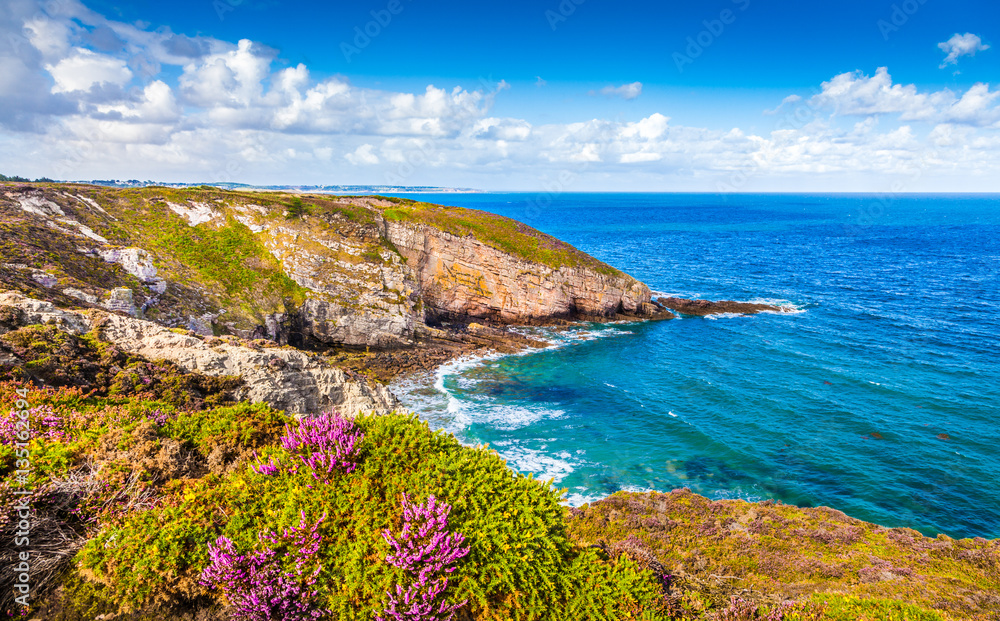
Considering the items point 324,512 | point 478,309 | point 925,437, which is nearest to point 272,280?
point 478,309

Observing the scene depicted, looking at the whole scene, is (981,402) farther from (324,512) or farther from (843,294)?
(324,512)

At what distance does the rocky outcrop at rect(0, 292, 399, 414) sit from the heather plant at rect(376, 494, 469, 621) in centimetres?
1043

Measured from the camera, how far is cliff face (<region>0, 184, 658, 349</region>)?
1494 inches

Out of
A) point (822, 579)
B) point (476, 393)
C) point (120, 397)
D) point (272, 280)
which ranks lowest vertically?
point (476, 393)

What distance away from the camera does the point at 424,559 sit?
695 cm

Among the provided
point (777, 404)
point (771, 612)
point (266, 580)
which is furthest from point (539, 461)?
point (266, 580)

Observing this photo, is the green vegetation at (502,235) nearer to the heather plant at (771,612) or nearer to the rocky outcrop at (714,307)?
the rocky outcrop at (714,307)

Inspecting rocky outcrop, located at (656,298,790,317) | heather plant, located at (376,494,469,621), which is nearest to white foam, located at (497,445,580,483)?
heather plant, located at (376,494,469,621)

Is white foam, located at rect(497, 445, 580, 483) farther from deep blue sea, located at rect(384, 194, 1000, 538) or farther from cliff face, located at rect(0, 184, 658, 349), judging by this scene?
cliff face, located at rect(0, 184, 658, 349)

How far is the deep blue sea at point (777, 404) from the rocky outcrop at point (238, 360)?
12.4 m

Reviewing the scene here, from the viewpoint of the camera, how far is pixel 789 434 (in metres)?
31.5

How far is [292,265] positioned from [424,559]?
48.5 meters

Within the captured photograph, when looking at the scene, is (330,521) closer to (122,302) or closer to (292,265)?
(122,302)

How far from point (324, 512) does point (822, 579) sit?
52.6 ft
